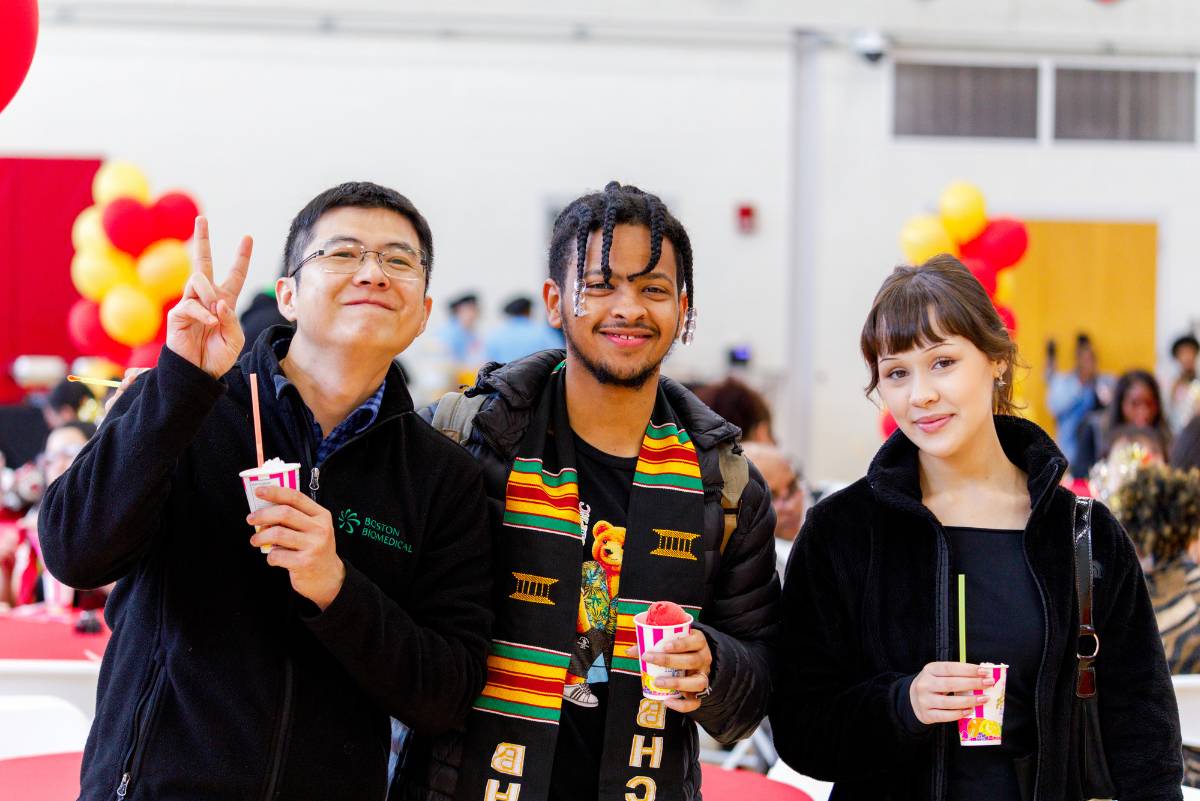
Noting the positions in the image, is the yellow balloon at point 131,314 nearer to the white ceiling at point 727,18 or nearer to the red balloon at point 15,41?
the white ceiling at point 727,18

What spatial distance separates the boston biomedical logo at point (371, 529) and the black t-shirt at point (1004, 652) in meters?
0.88

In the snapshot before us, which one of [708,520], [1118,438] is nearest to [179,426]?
[708,520]

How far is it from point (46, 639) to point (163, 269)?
3669 mm

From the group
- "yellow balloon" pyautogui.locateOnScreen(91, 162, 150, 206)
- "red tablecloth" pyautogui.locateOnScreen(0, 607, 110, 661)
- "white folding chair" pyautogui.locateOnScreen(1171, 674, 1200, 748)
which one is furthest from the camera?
"yellow balloon" pyautogui.locateOnScreen(91, 162, 150, 206)

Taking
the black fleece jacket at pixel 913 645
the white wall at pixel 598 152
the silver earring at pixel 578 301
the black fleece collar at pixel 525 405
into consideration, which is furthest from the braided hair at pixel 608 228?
the white wall at pixel 598 152

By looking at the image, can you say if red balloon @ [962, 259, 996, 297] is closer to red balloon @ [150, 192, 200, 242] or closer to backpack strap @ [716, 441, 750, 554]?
red balloon @ [150, 192, 200, 242]

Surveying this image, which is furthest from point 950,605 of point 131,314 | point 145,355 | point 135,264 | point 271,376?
point 135,264

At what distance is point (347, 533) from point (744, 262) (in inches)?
359

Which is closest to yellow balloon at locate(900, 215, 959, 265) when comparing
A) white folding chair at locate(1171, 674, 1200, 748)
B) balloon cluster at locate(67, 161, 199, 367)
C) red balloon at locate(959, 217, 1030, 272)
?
red balloon at locate(959, 217, 1030, 272)

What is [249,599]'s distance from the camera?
66.9 inches

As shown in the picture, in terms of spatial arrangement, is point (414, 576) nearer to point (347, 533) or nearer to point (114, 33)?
point (347, 533)

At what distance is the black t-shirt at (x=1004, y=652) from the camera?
1896mm

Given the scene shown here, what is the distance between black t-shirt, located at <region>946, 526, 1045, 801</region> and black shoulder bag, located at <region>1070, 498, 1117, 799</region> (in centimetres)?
6

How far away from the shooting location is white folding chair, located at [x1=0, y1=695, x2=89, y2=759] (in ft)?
8.93
